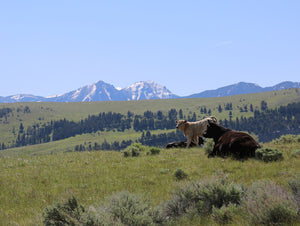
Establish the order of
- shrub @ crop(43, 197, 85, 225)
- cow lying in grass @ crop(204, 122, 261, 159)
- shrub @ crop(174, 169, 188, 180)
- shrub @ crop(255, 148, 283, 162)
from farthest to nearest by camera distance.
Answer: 1. cow lying in grass @ crop(204, 122, 261, 159)
2. shrub @ crop(255, 148, 283, 162)
3. shrub @ crop(174, 169, 188, 180)
4. shrub @ crop(43, 197, 85, 225)

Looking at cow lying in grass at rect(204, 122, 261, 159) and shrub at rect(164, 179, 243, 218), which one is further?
cow lying in grass at rect(204, 122, 261, 159)

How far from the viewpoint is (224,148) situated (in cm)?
1545

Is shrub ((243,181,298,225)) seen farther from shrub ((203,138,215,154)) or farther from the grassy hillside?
shrub ((203,138,215,154))

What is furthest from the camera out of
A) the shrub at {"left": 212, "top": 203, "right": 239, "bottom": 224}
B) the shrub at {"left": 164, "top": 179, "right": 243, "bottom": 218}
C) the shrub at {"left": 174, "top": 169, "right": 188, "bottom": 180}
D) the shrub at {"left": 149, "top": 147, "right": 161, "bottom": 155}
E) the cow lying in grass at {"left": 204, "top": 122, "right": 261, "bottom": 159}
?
the shrub at {"left": 149, "top": 147, "right": 161, "bottom": 155}

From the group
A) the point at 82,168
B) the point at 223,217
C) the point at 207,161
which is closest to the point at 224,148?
the point at 207,161

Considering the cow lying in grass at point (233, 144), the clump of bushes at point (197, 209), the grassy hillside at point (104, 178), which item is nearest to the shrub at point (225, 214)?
the clump of bushes at point (197, 209)

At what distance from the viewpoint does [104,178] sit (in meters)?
12.9

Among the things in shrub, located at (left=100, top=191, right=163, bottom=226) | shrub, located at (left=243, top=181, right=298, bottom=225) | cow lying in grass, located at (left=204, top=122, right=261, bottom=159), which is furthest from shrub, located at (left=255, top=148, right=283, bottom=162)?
shrub, located at (left=100, top=191, right=163, bottom=226)

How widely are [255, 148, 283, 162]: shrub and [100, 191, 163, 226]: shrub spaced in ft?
28.4

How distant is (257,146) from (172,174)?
5224 millimetres

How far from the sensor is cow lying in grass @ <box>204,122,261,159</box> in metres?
14.5

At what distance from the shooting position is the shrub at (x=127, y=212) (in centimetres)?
583

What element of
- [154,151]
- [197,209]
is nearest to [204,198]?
[197,209]

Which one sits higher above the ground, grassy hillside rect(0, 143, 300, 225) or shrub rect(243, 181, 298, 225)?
shrub rect(243, 181, 298, 225)
